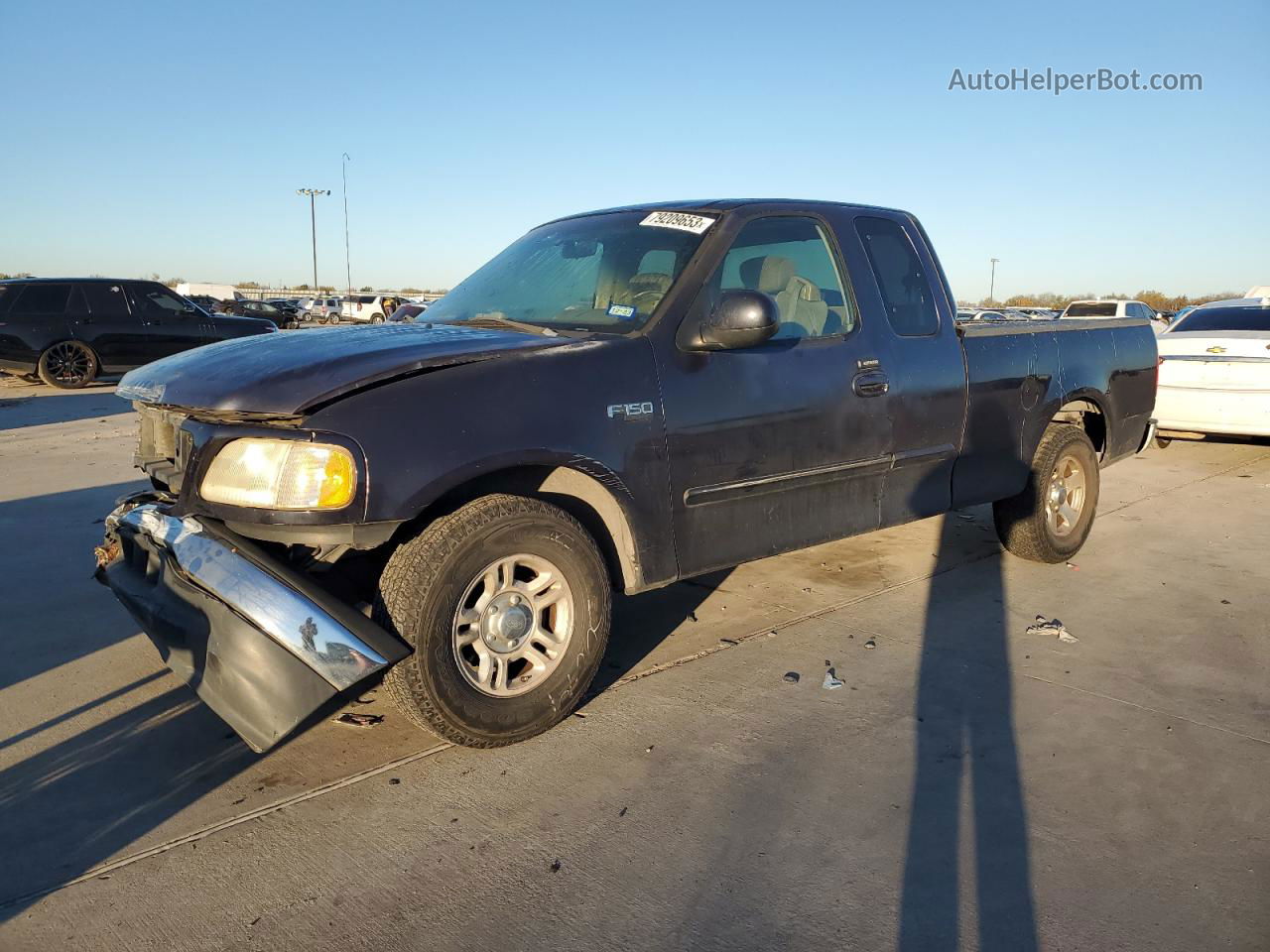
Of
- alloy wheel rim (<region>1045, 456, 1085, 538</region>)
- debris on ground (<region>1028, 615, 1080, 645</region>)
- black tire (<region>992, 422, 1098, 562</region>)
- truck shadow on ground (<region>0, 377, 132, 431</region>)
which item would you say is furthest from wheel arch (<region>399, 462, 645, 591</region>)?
truck shadow on ground (<region>0, 377, 132, 431</region>)

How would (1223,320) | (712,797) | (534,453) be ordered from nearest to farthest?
(712,797) < (534,453) < (1223,320)

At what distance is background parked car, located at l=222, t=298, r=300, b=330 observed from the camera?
31.8 metres

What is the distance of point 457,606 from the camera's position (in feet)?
10.3

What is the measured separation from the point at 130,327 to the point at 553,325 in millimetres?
13937

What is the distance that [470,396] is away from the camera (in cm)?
311

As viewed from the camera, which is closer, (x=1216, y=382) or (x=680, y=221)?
(x=680, y=221)

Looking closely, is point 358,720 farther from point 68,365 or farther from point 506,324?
point 68,365

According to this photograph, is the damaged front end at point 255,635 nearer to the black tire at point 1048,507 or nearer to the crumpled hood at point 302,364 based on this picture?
the crumpled hood at point 302,364

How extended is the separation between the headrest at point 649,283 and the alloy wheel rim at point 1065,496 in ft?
9.57

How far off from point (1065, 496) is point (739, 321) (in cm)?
316

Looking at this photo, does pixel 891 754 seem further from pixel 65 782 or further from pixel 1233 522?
pixel 1233 522

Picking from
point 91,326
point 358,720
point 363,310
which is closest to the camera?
point 358,720

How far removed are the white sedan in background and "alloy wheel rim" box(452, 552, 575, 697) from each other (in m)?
7.54

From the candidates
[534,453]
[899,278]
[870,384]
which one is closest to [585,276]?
[534,453]
